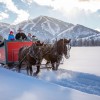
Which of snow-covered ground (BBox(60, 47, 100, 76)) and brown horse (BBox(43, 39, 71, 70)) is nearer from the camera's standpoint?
brown horse (BBox(43, 39, 71, 70))

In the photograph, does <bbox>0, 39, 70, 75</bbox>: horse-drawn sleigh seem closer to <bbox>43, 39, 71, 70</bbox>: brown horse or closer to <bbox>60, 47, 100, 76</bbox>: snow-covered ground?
<bbox>43, 39, 71, 70</bbox>: brown horse

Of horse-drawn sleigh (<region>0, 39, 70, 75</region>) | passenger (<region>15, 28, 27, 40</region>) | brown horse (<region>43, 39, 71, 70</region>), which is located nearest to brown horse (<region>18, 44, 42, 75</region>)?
horse-drawn sleigh (<region>0, 39, 70, 75</region>)

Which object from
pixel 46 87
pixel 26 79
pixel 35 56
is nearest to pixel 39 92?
pixel 46 87

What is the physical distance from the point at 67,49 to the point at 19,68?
3192mm

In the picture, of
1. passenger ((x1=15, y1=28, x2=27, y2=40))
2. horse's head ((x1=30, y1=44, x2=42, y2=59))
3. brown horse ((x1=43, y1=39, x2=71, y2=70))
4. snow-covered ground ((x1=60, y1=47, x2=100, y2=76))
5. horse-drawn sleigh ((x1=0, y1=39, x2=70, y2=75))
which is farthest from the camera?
snow-covered ground ((x1=60, y1=47, x2=100, y2=76))

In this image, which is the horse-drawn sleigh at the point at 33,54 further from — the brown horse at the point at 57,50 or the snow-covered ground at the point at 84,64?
the snow-covered ground at the point at 84,64

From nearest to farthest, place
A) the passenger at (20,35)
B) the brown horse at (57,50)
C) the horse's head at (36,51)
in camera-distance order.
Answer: the horse's head at (36,51)
the brown horse at (57,50)
the passenger at (20,35)

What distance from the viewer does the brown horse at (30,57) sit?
1295 centimetres

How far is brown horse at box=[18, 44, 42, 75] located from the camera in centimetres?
1295

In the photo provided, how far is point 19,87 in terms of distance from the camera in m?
4.85

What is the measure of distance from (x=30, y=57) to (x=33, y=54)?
0.44 meters

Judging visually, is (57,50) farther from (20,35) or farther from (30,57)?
(20,35)

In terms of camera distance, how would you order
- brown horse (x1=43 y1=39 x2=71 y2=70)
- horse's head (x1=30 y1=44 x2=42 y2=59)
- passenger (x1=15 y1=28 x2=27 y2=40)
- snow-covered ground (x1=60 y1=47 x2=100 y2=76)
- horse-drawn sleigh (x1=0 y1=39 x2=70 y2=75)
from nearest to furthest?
1. horse's head (x1=30 y1=44 x2=42 y2=59)
2. horse-drawn sleigh (x1=0 y1=39 x2=70 y2=75)
3. brown horse (x1=43 y1=39 x2=71 y2=70)
4. passenger (x1=15 y1=28 x2=27 y2=40)
5. snow-covered ground (x1=60 y1=47 x2=100 y2=76)

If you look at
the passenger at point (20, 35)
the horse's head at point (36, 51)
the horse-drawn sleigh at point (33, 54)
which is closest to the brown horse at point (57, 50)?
the horse-drawn sleigh at point (33, 54)
